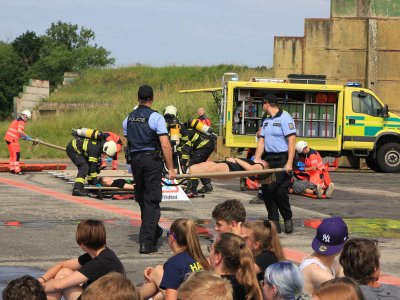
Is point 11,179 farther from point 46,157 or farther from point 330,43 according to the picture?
point 330,43

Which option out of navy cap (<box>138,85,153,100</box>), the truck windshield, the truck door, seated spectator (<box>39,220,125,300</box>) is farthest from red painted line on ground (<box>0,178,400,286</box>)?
the truck windshield

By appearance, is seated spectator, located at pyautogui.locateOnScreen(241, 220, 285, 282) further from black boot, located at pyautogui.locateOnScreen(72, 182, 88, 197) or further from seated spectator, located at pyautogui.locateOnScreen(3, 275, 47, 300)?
black boot, located at pyautogui.locateOnScreen(72, 182, 88, 197)

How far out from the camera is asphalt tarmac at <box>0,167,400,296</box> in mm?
11148

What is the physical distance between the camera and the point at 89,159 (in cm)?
1756

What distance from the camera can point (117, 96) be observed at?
49.2 metres

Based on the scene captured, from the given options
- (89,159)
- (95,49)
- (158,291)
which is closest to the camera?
(158,291)

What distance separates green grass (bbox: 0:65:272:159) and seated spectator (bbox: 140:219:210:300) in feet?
80.6

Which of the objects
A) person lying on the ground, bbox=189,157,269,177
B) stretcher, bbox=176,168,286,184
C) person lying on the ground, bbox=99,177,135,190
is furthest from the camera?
person lying on the ground, bbox=99,177,135,190

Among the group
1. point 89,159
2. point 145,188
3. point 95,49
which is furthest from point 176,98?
point 95,49

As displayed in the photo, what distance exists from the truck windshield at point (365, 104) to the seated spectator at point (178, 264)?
1999 centimetres

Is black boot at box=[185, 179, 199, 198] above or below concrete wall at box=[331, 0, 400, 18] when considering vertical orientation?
below

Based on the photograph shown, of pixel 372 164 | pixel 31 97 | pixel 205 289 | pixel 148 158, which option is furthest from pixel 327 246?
pixel 31 97

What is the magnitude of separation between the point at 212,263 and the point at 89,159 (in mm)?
11301

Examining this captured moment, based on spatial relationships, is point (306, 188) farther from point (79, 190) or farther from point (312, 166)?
point (79, 190)
